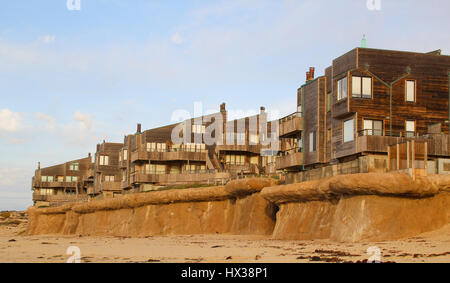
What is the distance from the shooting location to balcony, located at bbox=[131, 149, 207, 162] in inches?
2869

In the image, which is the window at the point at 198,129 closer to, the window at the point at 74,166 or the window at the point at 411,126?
the window at the point at 411,126

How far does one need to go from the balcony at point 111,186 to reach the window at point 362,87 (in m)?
57.1

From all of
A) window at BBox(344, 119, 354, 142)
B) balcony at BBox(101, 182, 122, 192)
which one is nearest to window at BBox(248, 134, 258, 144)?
balcony at BBox(101, 182, 122, 192)

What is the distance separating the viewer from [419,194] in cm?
2694

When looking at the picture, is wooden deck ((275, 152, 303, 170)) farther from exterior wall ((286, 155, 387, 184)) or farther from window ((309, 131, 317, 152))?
Result: exterior wall ((286, 155, 387, 184))

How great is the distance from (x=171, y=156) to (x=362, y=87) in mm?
39845

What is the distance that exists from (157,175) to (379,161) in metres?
45.5

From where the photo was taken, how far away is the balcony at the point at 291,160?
43.2 meters

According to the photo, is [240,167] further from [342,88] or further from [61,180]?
[61,180]

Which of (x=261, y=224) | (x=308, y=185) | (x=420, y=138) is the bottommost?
(x=261, y=224)

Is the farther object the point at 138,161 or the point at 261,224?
the point at 138,161

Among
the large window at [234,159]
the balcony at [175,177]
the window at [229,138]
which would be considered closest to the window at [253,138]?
the large window at [234,159]
